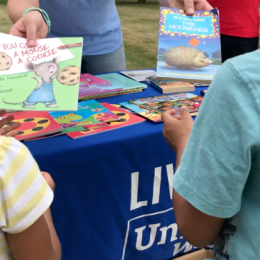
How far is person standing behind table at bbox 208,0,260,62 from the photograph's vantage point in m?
2.07

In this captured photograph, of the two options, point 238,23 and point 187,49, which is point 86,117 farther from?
point 238,23

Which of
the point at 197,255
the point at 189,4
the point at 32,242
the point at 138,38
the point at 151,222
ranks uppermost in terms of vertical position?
the point at 189,4

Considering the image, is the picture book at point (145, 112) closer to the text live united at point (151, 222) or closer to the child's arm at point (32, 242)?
the text live united at point (151, 222)

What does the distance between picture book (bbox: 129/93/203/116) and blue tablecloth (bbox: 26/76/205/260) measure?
9 centimetres

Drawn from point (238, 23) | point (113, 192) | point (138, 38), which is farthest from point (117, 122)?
point (138, 38)

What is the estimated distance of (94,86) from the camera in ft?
4.13

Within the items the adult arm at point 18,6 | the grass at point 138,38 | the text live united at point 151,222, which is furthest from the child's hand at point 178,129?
the grass at point 138,38

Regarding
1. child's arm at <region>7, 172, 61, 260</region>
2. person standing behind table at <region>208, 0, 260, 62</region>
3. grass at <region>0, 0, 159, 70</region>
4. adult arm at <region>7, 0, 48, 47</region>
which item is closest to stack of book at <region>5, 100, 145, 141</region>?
adult arm at <region>7, 0, 48, 47</region>

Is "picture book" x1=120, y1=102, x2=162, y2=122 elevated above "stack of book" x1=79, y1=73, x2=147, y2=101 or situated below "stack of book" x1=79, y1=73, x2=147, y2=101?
below

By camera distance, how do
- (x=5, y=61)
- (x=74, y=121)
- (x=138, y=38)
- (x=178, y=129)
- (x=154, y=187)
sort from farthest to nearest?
(x=138, y=38) < (x=154, y=187) < (x=74, y=121) < (x=5, y=61) < (x=178, y=129)

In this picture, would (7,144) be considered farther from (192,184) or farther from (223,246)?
(223,246)

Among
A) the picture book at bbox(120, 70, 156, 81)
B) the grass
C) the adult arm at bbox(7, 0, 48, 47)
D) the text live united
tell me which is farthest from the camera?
the grass

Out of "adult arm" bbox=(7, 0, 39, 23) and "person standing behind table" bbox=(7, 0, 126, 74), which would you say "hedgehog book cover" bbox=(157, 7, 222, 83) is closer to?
"person standing behind table" bbox=(7, 0, 126, 74)

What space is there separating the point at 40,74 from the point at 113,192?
42 centimetres
